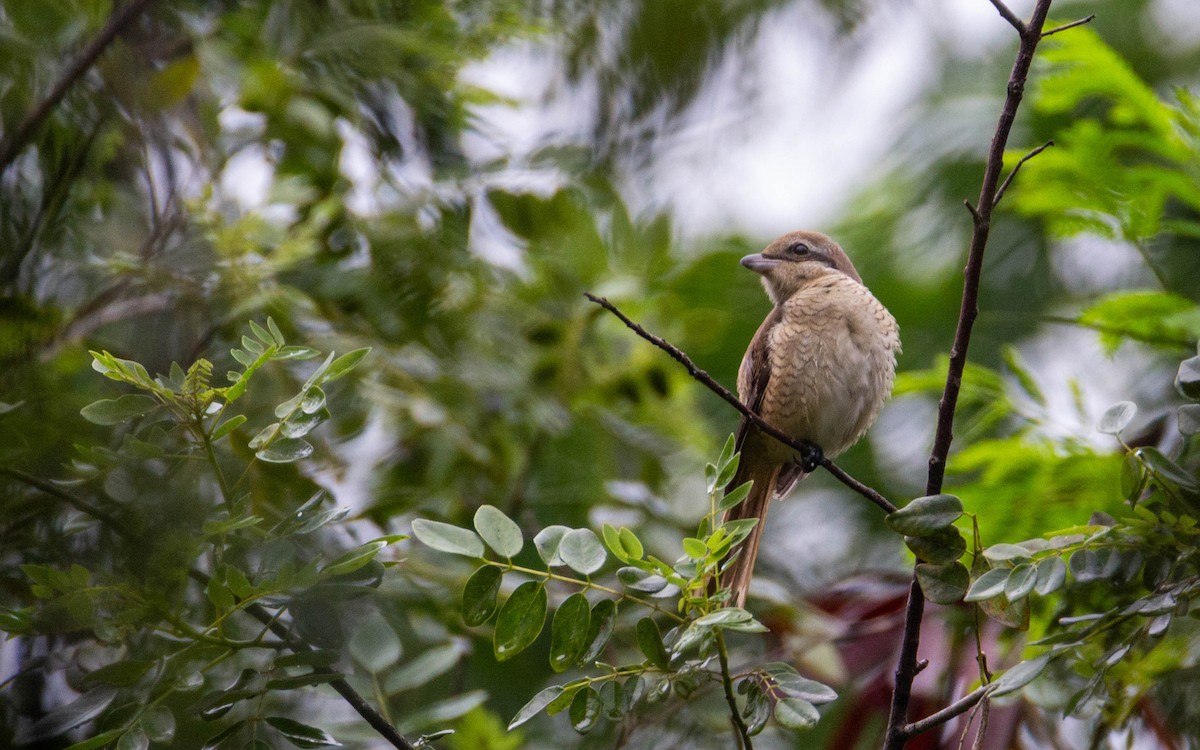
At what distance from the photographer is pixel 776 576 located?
14.9 feet

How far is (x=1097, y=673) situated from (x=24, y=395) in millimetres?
1785

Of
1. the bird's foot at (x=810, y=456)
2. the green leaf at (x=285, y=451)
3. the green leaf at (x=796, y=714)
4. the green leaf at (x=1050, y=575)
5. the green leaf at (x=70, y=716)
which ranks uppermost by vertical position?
the green leaf at (x=1050, y=575)

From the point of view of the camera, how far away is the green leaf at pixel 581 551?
1690 millimetres

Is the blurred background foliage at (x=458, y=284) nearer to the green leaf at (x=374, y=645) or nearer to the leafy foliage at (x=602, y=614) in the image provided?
the green leaf at (x=374, y=645)

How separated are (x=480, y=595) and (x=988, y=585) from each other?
782mm

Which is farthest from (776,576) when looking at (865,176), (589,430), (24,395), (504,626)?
(24,395)

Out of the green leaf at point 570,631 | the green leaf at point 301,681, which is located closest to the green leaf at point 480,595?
the green leaf at point 570,631

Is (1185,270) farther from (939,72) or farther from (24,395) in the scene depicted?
(24,395)

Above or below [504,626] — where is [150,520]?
above

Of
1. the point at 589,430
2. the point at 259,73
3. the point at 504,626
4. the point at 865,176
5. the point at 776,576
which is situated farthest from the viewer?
the point at 865,176

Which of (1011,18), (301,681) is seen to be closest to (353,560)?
(301,681)

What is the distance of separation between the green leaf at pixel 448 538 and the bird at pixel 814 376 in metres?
1.54

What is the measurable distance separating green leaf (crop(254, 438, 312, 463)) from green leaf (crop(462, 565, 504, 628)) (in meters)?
0.32

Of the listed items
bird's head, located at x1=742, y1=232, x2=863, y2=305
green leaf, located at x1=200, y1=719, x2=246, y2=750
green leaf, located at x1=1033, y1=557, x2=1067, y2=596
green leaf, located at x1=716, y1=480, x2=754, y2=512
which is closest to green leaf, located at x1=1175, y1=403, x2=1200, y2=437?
green leaf, located at x1=1033, y1=557, x2=1067, y2=596
